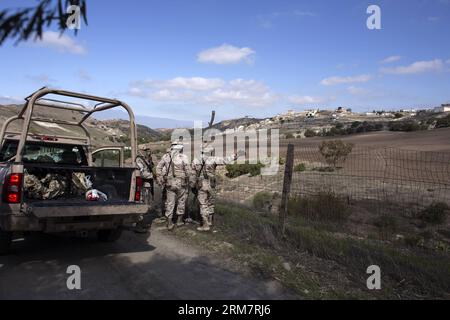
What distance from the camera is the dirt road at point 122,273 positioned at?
4.88 metres

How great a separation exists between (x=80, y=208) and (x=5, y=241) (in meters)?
1.21

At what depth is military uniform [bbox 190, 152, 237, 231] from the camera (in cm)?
847

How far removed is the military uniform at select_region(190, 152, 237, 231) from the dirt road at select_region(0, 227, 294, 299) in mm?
1183

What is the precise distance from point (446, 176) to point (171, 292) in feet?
50.5

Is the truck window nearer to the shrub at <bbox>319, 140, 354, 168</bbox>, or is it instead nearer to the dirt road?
the dirt road

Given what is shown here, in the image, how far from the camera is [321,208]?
1120 centimetres

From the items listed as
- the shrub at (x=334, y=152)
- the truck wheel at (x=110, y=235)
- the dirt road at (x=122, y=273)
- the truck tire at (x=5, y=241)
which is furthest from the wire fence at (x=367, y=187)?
the truck tire at (x=5, y=241)

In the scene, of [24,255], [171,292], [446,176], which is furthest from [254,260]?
[446,176]

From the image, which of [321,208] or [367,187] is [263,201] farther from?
[367,187]

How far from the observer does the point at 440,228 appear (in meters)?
10.8

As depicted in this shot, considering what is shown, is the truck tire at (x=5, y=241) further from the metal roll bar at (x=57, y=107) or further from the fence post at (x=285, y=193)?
the fence post at (x=285, y=193)

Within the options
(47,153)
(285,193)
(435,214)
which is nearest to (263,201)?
(435,214)
